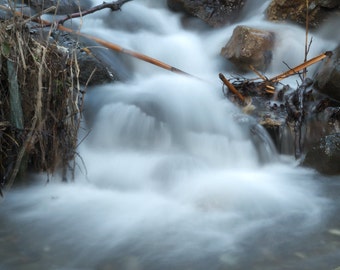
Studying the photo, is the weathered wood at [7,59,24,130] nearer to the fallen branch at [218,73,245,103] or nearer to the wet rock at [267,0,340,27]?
the fallen branch at [218,73,245,103]

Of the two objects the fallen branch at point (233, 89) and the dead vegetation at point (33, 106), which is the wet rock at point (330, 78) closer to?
the fallen branch at point (233, 89)

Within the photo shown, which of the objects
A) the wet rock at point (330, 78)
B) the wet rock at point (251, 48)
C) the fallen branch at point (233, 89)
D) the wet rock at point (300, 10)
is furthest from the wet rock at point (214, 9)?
the wet rock at point (330, 78)

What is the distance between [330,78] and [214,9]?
3.58m

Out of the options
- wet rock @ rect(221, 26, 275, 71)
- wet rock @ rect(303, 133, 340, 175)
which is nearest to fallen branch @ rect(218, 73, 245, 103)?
wet rock @ rect(221, 26, 275, 71)

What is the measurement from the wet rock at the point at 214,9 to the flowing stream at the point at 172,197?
6.27ft

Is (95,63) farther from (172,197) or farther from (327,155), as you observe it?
(327,155)

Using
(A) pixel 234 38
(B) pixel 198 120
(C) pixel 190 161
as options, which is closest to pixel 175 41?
(A) pixel 234 38

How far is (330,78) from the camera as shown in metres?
4.77

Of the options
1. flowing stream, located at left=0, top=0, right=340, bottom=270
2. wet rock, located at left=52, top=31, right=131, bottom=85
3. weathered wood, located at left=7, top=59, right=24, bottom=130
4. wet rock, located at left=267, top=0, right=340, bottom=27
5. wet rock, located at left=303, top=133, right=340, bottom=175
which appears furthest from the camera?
wet rock, located at left=267, top=0, right=340, bottom=27

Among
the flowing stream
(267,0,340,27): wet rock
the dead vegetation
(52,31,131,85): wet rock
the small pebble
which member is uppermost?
(267,0,340,27): wet rock

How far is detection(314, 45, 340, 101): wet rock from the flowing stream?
0.96 m

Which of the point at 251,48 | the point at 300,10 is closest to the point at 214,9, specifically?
the point at 300,10

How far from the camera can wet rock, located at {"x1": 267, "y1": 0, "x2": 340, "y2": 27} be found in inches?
268

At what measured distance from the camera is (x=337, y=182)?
3.72 metres
